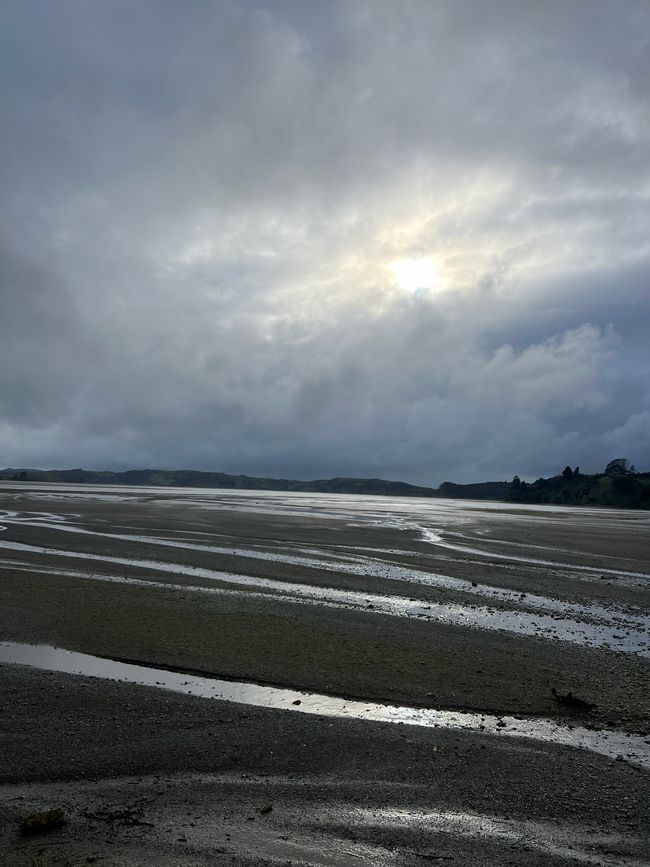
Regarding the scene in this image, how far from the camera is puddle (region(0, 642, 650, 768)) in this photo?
6777 mm

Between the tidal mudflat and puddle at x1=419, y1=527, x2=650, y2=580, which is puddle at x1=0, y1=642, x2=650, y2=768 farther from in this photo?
puddle at x1=419, y1=527, x2=650, y2=580

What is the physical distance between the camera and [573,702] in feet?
26.0

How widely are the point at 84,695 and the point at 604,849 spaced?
6484mm

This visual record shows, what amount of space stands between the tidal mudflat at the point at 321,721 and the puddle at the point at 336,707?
4cm

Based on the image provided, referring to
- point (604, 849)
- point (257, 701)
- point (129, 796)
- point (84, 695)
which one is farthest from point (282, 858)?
point (84, 695)

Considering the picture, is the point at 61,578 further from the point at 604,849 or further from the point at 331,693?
the point at 604,849

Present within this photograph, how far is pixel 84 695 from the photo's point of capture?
7.60m

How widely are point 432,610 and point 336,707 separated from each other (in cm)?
664

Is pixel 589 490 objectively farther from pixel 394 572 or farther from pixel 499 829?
pixel 499 829

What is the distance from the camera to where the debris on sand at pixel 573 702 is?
25.8ft

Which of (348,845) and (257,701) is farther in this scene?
(257,701)

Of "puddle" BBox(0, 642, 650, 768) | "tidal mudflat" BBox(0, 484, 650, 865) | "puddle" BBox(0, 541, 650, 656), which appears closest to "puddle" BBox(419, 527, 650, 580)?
"tidal mudflat" BBox(0, 484, 650, 865)

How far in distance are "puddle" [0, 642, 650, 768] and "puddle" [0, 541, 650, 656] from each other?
182 inches

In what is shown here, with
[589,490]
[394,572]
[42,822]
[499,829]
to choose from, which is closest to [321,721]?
[499,829]
